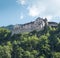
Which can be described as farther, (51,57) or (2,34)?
(2,34)

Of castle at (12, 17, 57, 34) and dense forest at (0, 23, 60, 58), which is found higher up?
castle at (12, 17, 57, 34)

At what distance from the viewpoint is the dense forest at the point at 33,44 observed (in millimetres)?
90312

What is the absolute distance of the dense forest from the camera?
3556 inches

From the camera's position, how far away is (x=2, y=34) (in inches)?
4375

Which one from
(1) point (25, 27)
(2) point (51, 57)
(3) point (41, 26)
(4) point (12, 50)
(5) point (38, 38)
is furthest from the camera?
(1) point (25, 27)

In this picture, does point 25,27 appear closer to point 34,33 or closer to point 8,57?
point 34,33

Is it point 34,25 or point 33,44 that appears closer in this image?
point 33,44

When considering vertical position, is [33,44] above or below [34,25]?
below

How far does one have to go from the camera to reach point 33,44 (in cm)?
9675

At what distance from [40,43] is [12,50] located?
334 inches

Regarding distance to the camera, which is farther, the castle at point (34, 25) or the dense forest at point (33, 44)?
the castle at point (34, 25)

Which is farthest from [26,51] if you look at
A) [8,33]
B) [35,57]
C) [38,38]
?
[8,33]

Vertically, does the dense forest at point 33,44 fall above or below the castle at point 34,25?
below

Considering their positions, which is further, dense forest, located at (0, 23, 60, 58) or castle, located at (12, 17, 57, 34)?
castle, located at (12, 17, 57, 34)
